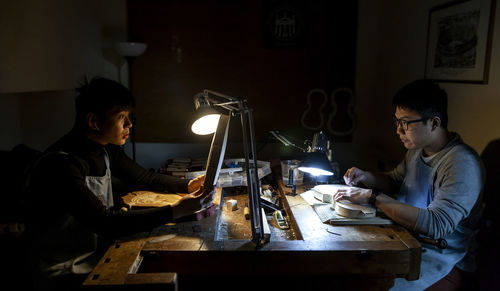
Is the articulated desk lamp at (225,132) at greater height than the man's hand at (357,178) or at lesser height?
greater

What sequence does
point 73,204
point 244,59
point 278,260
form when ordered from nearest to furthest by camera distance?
point 278,260 → point 73,204 → point 244,59

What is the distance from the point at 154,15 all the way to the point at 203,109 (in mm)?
1958

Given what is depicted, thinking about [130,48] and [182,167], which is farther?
[130,48]

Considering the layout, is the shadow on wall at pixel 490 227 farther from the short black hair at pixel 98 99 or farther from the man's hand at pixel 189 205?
the short black hair at pixel 98 99

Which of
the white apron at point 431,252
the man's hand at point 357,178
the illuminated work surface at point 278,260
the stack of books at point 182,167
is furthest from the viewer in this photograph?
the stack of books at point 182,167

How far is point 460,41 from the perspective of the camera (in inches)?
83.4

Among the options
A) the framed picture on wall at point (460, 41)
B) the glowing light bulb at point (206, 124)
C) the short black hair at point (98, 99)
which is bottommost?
the glowing light bulb at point (206, 124)

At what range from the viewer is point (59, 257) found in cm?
150

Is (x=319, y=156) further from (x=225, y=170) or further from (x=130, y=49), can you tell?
(x=130, y=49)

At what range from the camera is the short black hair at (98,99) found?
5.32ft

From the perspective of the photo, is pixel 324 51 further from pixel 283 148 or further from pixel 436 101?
pixel 436 101

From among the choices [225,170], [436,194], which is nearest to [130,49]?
[225,170]

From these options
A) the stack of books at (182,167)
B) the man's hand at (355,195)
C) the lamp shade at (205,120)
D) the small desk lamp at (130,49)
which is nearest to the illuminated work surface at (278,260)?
the man's hand at (355,195)

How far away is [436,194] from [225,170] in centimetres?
107
